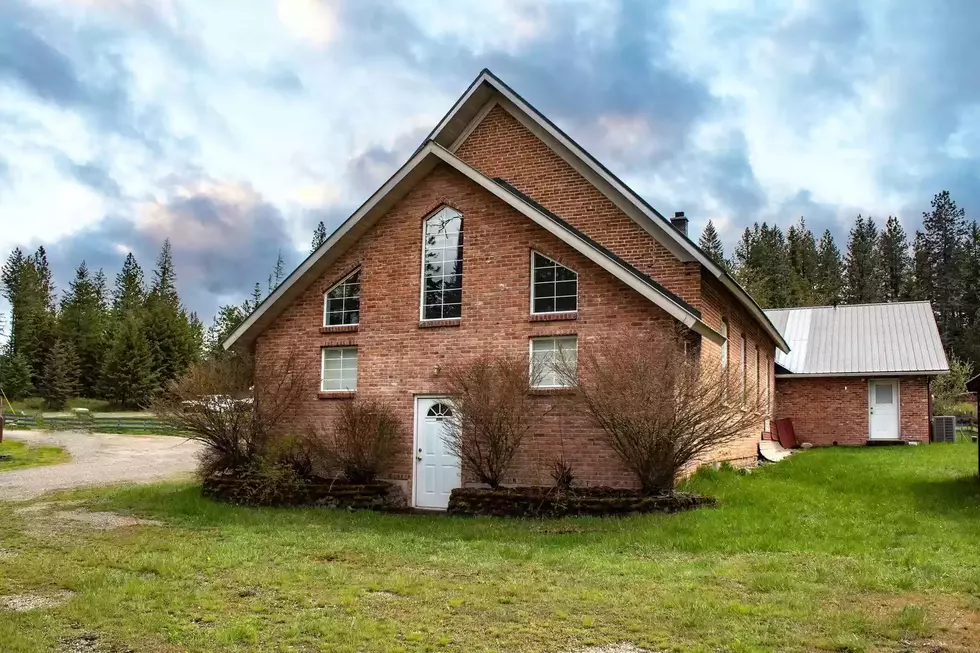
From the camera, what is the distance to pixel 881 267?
72938mm

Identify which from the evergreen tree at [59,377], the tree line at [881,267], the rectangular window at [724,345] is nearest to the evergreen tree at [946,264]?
the tree line at [881,267]

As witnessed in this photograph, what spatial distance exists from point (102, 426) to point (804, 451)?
34.4 meters

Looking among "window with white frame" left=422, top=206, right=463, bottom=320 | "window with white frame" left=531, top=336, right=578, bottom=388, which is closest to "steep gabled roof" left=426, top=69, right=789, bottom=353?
"window with white frame" left=422, top=206, right=463, bottom=320

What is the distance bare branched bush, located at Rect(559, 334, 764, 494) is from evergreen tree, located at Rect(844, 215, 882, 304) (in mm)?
61741

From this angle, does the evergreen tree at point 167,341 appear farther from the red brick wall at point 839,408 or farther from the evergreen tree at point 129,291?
the red brick wall at point 839,408

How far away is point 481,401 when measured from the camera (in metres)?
13.7

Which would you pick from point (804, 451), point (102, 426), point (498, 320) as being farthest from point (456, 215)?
point (102, 426)

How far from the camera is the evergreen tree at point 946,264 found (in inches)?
2613

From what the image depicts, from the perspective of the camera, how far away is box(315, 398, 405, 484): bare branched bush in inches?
585

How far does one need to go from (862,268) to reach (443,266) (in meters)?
66.8

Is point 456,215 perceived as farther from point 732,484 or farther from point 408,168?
point 732,484

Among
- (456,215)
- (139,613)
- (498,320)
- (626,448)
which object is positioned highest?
(456,215)

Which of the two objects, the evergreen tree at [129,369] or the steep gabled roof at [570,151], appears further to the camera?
the evergreen tree at [129,369]

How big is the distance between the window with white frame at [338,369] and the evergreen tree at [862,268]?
6172cm
